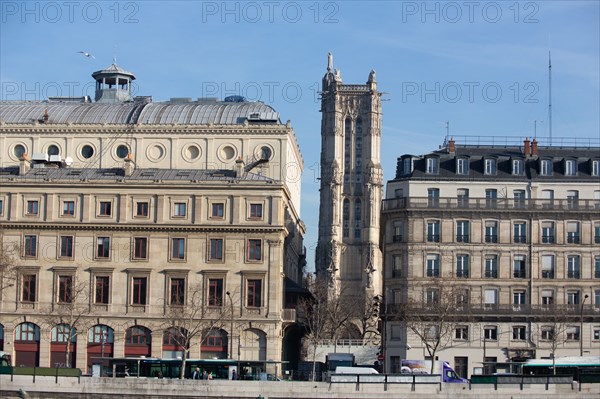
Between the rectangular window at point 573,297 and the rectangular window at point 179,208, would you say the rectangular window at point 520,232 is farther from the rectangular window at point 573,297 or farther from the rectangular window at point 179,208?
the rectangular window at point 179,208

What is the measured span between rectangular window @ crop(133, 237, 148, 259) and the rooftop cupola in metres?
37.8

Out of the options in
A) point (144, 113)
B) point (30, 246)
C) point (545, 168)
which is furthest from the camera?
point (144, 113)

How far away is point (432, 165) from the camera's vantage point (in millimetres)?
113312

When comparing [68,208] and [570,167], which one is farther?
[570,167]

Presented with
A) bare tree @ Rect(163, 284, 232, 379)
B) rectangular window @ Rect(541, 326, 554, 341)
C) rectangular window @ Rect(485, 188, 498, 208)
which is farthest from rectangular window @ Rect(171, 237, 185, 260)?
rectangular window @ Rect(541, 326, 554, 341)

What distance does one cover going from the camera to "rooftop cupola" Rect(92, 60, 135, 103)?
141750mm

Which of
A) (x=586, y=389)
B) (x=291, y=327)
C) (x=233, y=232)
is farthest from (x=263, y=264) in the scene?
(x=586, y=389)

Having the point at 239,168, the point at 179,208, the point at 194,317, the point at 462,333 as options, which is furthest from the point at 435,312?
the point at 179,208

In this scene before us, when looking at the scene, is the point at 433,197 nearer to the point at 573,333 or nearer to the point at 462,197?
the point at 462,197

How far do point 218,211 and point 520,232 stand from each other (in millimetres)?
26462

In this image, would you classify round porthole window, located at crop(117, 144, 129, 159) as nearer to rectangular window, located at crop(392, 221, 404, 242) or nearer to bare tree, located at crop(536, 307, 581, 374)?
rectangular window, located at crop(392, 221, 404, 242)

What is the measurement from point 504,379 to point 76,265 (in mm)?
41438

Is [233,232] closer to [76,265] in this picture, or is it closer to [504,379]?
[76,265]

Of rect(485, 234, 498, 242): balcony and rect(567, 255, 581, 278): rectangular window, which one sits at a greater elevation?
rect(485, 234, 498, 242): balcony
